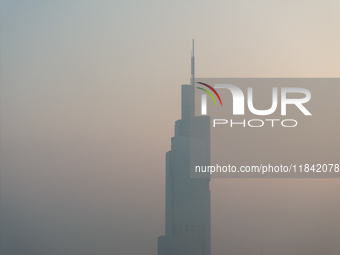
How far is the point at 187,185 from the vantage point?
25.4 ft

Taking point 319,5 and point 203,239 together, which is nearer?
point 319,5

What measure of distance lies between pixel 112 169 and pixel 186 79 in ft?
4.04

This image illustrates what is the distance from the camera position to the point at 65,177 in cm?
707

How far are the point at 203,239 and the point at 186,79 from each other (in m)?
1.82

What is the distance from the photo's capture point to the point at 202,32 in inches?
277

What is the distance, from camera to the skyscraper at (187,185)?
23.2 feet

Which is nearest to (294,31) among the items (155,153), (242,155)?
(242,155)

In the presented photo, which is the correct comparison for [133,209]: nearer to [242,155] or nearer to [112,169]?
[112,169]

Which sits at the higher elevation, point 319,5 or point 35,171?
point 319,5

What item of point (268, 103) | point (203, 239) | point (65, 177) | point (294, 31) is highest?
point (294, 31)

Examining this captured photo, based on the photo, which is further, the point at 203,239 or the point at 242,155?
the point at 203,239

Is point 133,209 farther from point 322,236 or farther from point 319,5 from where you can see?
point 319,5

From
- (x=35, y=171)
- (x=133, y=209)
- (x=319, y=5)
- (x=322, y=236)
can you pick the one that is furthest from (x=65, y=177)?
(x=319, y=5)

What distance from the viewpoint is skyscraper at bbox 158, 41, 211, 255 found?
7.07 metres
